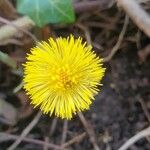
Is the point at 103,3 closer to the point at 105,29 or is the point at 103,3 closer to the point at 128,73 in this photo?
the point at 105,29

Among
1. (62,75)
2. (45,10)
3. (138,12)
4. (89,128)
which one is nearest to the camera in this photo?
(62,75)

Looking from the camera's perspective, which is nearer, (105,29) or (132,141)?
(132,141)

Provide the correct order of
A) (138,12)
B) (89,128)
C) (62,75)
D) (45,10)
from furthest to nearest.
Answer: (89,128), (138,12), (45,10), (62,75)

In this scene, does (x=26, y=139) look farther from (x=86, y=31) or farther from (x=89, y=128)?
(x=86, y=31)

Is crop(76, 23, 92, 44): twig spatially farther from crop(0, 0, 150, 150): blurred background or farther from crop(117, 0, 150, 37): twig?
crop(117, 0, 150, 37): twig

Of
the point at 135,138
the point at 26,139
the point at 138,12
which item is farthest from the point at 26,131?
the point at 138,12

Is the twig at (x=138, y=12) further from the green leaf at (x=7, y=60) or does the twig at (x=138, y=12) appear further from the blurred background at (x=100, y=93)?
the green leaf at (x=7, y=60)

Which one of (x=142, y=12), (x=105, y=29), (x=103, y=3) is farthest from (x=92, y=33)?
(x=142, y=12)

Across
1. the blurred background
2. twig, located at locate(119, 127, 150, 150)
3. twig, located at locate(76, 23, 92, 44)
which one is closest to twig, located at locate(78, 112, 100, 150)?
the blurred background
